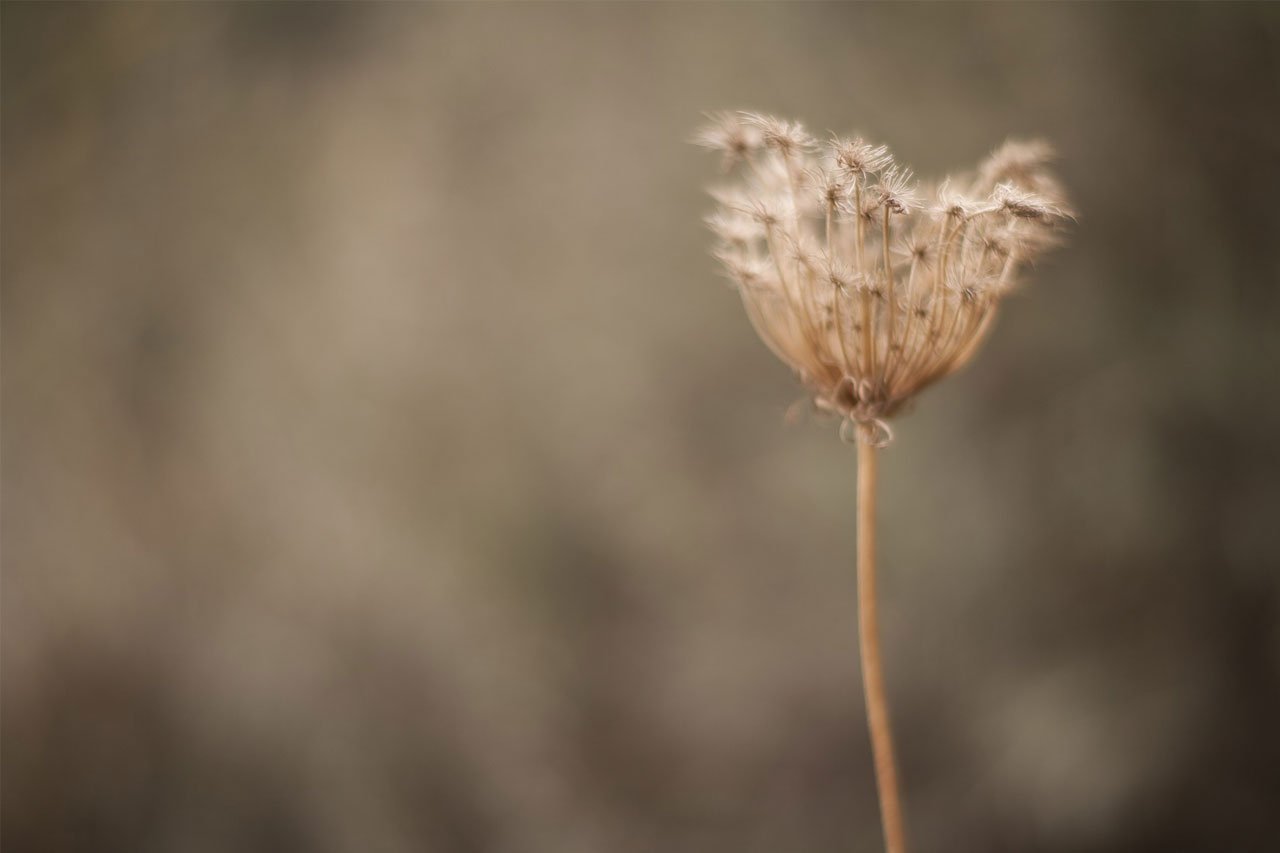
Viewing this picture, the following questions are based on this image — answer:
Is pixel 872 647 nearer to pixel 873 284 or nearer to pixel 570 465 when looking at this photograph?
pixel 873 284

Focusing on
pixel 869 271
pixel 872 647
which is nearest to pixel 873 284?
pixel 869 271

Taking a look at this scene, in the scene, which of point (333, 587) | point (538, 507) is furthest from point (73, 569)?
point (538, 507)

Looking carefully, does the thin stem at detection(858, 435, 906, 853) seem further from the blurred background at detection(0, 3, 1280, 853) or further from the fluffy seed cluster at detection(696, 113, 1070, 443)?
the blurred background at detection(0, 3, 1280, 853)

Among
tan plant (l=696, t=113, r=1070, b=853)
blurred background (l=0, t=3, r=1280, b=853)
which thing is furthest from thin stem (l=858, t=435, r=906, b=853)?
blurred background (l=0, t=3, r=1280, b=853)

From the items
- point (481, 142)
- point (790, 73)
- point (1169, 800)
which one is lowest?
point (1169, 800)

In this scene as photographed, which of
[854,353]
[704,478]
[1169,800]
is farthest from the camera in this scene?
[704,478]

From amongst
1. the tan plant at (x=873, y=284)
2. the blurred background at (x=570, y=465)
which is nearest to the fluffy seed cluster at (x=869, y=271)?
the tan plant at (x=873, y=284)

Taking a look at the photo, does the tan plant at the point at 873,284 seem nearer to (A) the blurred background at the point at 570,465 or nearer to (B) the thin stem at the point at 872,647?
(B) the thin stem at the point at 872,647

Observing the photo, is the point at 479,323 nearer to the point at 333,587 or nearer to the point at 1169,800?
the point at 333,587
